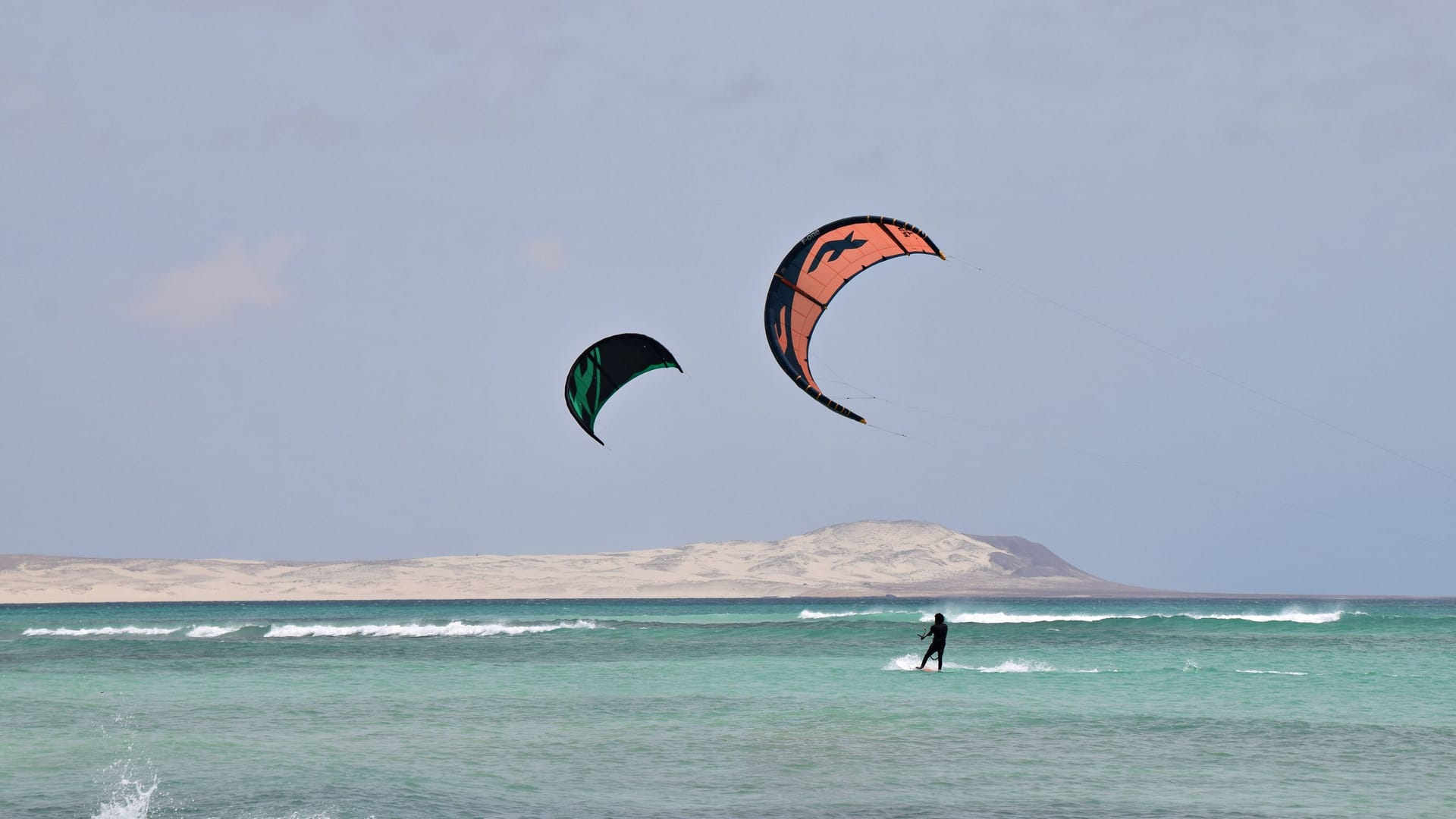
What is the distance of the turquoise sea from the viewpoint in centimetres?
1296

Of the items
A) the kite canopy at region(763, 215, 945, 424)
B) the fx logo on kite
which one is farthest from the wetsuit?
the fx logo on kite

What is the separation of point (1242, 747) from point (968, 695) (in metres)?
6.00

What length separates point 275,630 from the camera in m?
50.7

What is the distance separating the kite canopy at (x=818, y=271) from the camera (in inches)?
776

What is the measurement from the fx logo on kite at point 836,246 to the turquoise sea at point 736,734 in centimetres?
685

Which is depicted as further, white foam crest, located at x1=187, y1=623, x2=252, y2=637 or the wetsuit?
white foam crest, located at x1=187, y1=623, x2=252, y2=637

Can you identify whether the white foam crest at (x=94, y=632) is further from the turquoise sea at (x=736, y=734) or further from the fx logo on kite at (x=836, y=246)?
the fx logo on kite at (x=836, y=246)

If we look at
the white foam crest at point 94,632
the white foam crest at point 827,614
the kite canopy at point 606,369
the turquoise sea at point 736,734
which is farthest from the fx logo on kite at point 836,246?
the white foam crest at point 827,614

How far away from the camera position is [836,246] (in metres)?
20.1

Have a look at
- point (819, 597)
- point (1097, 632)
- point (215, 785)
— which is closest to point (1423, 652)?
point (1097, 632)

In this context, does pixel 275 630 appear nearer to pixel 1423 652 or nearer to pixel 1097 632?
pixel 1097 632

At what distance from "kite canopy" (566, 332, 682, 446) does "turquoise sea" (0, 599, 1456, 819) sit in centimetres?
522

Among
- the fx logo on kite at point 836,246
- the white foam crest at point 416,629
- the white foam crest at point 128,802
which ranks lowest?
the white foam crest at point 128,802

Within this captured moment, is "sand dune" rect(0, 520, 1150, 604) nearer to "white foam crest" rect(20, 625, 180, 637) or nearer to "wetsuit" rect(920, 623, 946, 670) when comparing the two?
"white foam crest" rect(20, 625, 180, 637)
